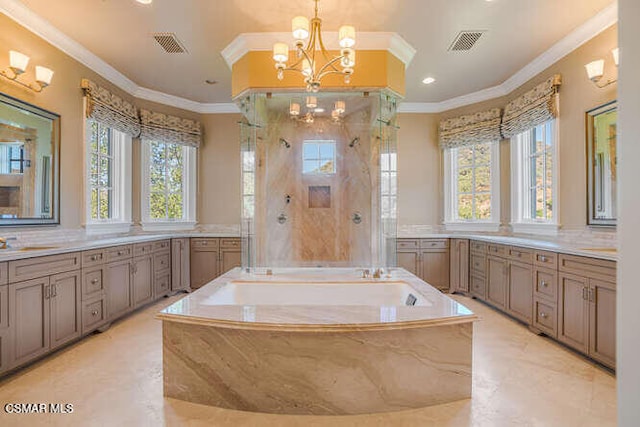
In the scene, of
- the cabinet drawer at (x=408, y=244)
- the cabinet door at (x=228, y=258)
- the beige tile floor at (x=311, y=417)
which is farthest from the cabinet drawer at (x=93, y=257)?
the cabinet drawer at (x=408, y=244)

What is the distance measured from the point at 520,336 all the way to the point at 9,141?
15.1ft

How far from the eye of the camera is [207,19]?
2.77m

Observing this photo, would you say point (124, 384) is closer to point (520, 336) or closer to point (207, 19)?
point (207, 19)

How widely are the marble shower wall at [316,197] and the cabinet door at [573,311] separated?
1.65 metres

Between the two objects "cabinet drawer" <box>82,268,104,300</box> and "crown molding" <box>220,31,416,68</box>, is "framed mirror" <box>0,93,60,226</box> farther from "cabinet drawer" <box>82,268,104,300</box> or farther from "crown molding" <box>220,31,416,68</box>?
"crown molding" <box>220,31,416,68</box>

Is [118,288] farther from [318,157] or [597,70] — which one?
[597,70]

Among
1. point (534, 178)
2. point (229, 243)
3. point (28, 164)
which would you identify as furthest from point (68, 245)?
point (534, 178)

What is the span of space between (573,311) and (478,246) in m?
1.52

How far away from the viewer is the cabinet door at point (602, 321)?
213cm

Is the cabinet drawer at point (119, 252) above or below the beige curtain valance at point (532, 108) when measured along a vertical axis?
below

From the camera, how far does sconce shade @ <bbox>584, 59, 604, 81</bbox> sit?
2.62m

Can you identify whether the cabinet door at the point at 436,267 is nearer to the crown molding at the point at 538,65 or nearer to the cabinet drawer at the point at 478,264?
the cabinet drawer at the point at 478,264

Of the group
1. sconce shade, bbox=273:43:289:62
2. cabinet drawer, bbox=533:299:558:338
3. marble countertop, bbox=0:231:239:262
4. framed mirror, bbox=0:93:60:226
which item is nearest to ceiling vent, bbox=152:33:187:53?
framed mirror, bbox=0:93:60:226

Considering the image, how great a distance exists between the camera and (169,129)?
4.39 m
